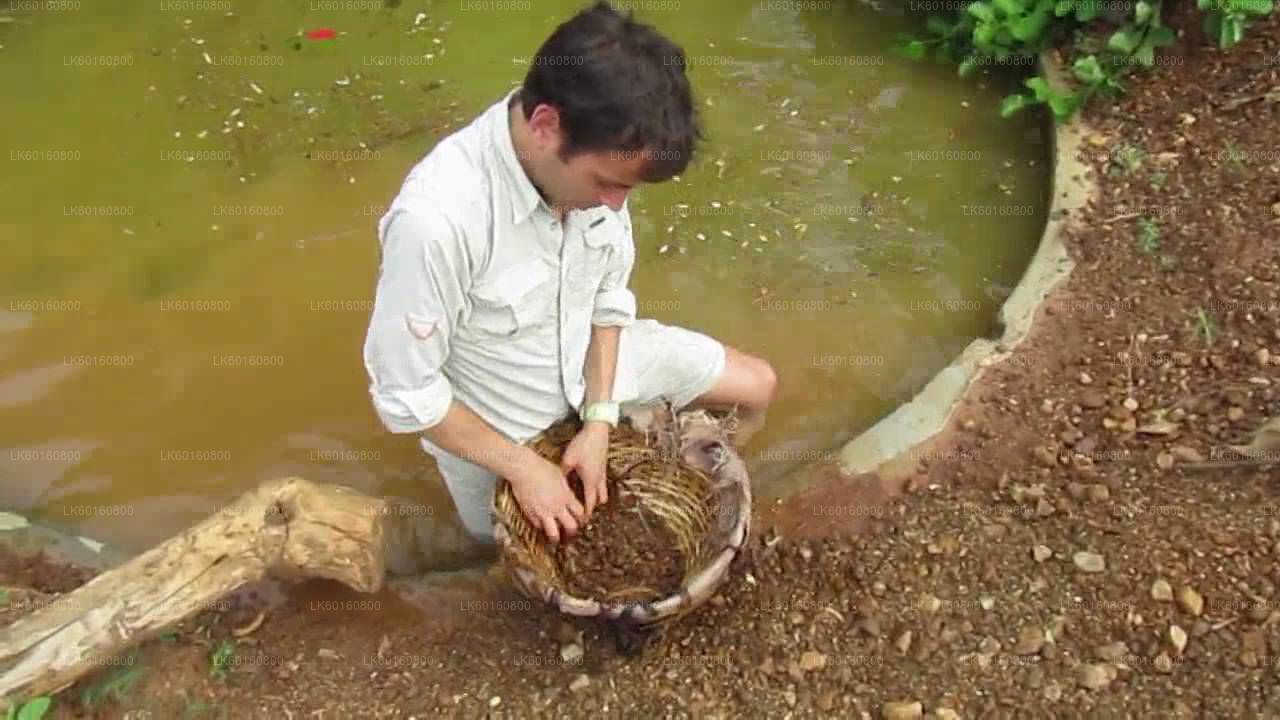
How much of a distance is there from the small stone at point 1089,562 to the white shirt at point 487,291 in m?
1.17

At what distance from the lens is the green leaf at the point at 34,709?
2.50 m

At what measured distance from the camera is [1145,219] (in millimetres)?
3740

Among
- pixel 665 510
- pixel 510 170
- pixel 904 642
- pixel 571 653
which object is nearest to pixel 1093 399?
pixel 904 642

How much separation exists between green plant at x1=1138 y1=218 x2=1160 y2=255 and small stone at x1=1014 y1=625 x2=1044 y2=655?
144 centimetres

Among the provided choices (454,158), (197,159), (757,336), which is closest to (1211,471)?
(757,336)

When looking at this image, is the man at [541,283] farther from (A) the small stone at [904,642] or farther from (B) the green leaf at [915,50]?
(B) the green leaf at [915,50]

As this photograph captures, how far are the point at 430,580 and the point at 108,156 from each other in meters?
2.35

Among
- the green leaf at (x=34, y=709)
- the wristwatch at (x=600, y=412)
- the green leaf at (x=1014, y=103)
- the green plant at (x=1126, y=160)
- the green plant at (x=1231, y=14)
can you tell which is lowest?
the green leaf at (x=34, y=709)

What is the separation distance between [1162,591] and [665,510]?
114 cm

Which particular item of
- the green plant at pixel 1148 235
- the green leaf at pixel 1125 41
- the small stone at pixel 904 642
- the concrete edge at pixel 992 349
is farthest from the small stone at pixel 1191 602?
the green leaf at pixel 1125 41

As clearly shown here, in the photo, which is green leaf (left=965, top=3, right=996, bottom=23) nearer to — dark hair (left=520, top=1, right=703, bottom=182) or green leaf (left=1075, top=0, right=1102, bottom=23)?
green leaf (left=1075, top=0, right=1102, bottom=23)

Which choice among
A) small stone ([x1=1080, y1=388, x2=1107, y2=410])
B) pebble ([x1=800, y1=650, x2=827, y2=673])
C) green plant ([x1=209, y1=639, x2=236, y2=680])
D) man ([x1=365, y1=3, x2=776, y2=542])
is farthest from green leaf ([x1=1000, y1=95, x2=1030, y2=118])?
green plant ([x1=209, y1=639, x2=236, y2=680])

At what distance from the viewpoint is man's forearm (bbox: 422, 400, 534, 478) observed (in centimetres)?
247

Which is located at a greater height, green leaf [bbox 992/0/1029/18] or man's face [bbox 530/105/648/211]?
man's face [bbox 530/105/648/211]
